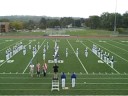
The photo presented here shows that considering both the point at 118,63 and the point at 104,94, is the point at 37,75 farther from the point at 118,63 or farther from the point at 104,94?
the point at 118,63

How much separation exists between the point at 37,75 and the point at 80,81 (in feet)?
9.70

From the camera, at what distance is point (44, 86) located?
17.2 meters

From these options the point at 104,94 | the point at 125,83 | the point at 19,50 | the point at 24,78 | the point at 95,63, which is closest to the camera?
the point at 104,94

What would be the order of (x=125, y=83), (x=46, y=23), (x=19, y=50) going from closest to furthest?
(x=125, y=83) < (x=19, y=50) < (x=46, y=23)

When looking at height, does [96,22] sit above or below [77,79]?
below

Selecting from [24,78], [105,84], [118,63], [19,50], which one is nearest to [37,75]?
[24,78]

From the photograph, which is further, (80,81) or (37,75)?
(37,75)

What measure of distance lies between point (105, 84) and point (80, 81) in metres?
1.49

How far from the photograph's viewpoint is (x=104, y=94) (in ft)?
51.2

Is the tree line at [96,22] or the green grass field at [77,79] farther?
the tree line at [96,22]

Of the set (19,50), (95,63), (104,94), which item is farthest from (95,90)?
(19,50)

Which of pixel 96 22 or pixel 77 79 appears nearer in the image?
pixel 77 79

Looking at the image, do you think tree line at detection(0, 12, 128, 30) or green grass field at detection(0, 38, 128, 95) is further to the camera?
tree line at detection(0, 12, 128, 30)

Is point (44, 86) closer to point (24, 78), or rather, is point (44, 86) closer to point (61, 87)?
point (61, 87)
